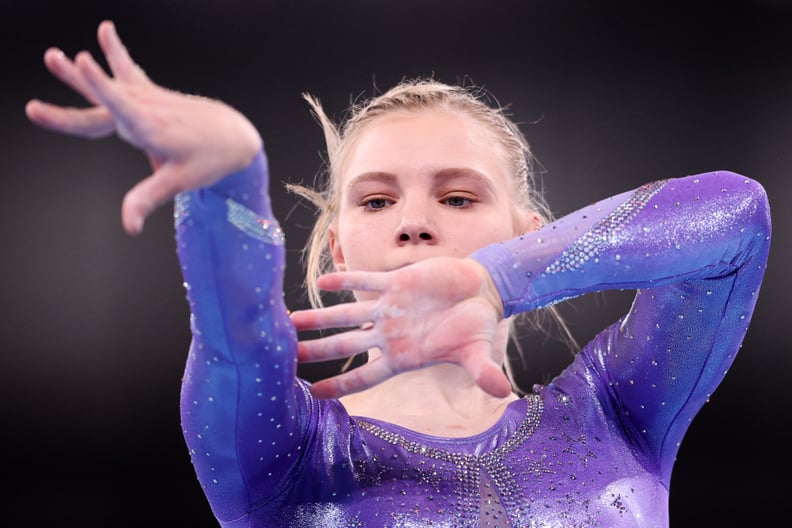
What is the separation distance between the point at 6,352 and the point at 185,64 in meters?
0.88

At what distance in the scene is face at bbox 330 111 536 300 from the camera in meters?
1.14

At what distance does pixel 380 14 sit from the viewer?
86.9 inches

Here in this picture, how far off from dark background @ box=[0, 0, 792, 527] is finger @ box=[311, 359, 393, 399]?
131cm

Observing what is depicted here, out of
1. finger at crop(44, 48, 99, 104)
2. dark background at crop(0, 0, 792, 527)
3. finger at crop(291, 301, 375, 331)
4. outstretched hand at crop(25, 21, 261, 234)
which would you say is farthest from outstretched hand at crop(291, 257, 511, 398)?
dark background at crop(0, 0, 792, 527)

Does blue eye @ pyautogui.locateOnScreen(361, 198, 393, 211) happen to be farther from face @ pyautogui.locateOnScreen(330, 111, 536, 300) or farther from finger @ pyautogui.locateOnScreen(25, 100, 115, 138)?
finger @ pyautogui.locateOnScreen(25, 100, 115, 138)

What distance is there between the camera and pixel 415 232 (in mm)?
1131

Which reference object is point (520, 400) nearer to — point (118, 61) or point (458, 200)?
point (458, 200)

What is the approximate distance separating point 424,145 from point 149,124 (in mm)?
596

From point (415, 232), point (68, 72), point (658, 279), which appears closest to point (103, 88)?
point (68, 72)

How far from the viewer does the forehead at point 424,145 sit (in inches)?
47.9

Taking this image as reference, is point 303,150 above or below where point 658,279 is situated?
above

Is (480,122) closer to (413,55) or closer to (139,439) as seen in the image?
(413,55)

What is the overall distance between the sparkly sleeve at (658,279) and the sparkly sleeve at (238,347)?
0.26m

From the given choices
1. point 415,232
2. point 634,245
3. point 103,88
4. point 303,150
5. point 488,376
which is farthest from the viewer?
point 303,150
